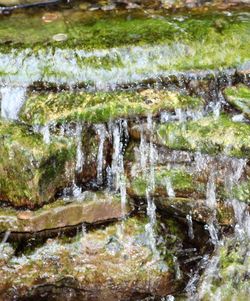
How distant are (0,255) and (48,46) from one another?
1853 mm

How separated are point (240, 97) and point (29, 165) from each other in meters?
1.82

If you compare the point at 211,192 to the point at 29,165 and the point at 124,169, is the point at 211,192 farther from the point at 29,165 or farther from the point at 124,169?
the point at 29,165

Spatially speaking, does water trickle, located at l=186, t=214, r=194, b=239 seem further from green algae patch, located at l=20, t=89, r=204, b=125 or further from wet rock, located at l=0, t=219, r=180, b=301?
green algae patch, located at l=20, t=89, r=204, b=125

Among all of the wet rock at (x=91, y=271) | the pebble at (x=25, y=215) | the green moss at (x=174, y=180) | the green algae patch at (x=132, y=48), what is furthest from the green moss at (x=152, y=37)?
the wet rock at (x=91, y=271)

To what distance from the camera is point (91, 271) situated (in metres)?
4.55

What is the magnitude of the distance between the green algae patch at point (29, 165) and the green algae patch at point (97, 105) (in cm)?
18

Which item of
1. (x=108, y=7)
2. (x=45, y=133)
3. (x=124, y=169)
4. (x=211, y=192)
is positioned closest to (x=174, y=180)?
(x=211, y=192)

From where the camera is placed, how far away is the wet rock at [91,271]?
451 cm

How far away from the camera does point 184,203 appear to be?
464cm

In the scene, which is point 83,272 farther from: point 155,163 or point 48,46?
point 48,46

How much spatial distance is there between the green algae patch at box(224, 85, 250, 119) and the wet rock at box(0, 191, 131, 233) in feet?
4.12

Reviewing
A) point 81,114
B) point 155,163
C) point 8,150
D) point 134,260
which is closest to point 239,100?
point 155,163

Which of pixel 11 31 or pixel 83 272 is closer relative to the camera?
pixel 83 272

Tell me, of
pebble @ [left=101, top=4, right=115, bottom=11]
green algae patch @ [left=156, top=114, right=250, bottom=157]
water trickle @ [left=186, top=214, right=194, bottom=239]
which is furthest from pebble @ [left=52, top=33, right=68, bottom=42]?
water trickle @ [left=186, top=214, right=194, bottom=239]
